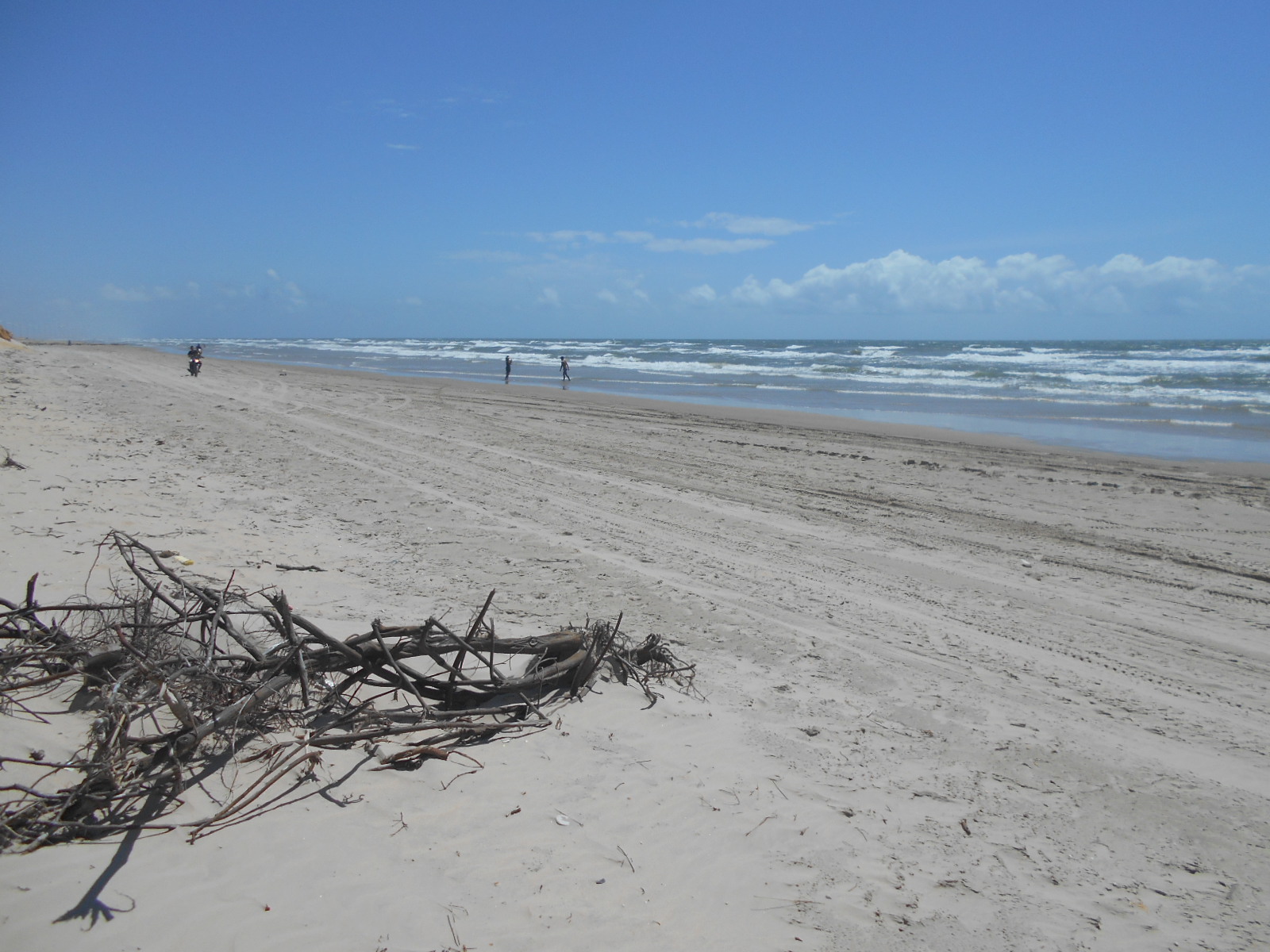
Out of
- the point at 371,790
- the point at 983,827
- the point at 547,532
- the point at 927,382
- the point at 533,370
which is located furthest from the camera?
the point at 533,370

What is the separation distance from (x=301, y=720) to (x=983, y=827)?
2.99 metres

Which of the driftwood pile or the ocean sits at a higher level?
the ocean

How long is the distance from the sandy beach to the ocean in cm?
685

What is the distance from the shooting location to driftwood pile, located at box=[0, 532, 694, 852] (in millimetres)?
2547

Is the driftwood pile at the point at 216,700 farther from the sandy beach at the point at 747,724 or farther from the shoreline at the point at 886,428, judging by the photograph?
the shoreline at the point at 886,428

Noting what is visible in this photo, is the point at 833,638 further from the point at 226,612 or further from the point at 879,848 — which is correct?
the point at 226,612

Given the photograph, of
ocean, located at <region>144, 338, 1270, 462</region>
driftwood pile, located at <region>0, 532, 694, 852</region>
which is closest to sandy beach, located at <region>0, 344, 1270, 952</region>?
driftwood pile, located at <region>0, 532, 694, 852</region>

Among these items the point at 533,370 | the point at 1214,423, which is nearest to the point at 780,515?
the point at 1214,423

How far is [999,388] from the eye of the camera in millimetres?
28797

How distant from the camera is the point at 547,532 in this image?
7.35 meters

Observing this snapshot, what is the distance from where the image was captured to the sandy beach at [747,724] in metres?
2.46

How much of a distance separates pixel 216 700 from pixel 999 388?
30733 mm

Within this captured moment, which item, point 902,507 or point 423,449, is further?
point 423,449

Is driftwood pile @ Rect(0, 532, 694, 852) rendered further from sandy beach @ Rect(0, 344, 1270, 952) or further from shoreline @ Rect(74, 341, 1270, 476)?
shoreline @ Rect(74, 341, 1270, 476)
